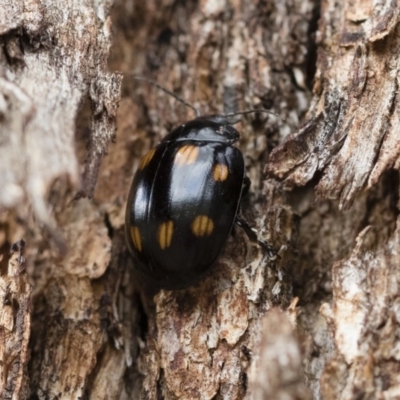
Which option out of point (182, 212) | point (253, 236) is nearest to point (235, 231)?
point (253, 236)

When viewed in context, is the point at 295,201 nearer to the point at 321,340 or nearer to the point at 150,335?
the point at 321,340

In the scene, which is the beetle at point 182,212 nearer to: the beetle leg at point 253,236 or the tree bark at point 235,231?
the beetle leg at point 253,236

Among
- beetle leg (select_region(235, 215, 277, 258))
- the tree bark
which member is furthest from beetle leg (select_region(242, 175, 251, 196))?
beetle leg (select_region(235, 215, 277, 258))

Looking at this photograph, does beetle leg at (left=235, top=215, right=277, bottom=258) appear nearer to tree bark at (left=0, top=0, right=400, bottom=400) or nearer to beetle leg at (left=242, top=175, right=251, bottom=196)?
tree bark at (left=0, top=0, right=400, bottom=400)

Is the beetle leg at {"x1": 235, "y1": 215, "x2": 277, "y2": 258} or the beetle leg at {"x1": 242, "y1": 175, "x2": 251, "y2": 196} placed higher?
the beetle leg at {"x1": 242, "y1": 175, "x2": 251, "y2": 196}

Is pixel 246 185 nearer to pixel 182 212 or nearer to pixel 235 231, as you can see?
pixel 235 231

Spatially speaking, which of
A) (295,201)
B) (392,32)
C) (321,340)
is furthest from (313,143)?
(321,340)
